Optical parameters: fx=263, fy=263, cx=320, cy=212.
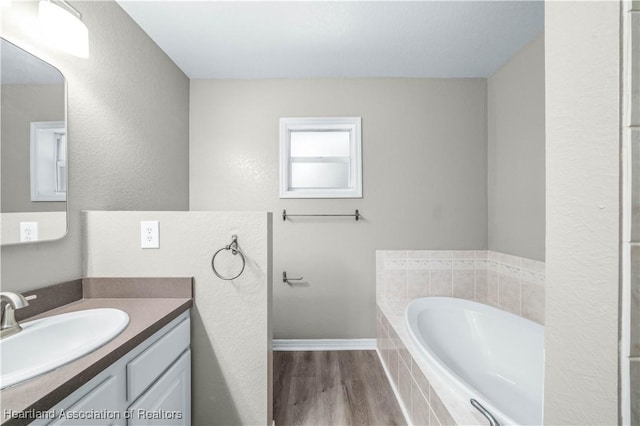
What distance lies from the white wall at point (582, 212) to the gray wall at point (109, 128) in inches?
68.9

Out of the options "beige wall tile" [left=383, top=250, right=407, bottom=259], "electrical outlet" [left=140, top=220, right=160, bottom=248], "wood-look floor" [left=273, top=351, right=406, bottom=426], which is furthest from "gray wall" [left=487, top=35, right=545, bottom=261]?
"electrical outlet" [left=140, top=220, right=160, bottom=248]

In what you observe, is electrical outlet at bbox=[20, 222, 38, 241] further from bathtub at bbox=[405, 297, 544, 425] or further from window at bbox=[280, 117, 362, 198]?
bathtub at bbox=[405, 297, 544, 425]

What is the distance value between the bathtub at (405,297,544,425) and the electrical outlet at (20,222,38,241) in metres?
1.94

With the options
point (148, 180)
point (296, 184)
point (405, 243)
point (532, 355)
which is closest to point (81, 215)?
point (148, 180)

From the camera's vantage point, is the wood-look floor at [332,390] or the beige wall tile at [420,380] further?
the wood-look floor at [332,390]

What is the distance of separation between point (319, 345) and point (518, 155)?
235cm

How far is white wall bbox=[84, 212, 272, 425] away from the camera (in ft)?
4.22

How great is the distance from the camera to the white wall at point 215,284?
1.29 m

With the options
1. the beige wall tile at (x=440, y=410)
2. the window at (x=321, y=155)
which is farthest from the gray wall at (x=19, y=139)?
the beige wall tile at (x=440, y=410)

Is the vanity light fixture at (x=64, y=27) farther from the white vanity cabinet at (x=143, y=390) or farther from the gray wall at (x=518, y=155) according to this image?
the gray wall at (x=518, y=155)

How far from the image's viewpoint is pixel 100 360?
784 mm

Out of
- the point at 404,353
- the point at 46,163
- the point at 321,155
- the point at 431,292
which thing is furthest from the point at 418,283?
the point at 46,163

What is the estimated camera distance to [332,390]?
185 centimetres

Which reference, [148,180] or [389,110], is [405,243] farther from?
[148,180]
